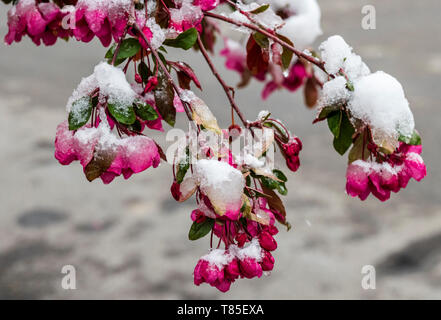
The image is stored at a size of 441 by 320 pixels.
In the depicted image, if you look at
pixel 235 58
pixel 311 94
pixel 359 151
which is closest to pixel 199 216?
pixel 359 151

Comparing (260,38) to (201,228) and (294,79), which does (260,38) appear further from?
(294,79)

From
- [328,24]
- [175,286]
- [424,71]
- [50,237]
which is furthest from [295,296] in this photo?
[328,24]

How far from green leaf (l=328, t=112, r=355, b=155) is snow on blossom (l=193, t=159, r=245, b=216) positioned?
179 millimetres

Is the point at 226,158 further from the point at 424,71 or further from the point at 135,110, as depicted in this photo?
the point at 424,71

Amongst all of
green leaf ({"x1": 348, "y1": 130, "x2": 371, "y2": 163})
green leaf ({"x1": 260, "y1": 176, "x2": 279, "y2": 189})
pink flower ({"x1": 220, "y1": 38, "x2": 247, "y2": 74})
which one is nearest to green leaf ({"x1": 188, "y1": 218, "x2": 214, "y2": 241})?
green leaf ({"x1": 260, "y1": 176, "x2": 279, "y2": 189})

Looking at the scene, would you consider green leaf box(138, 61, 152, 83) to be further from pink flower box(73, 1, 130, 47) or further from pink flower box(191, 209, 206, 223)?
pink flower box(191, 209, 206, 223)

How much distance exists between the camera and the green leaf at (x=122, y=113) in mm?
596

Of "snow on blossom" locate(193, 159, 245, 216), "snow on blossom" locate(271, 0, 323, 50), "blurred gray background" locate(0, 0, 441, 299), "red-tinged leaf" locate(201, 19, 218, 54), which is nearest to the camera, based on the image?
"snow on blossom" locate(193, 159, 245, 216)

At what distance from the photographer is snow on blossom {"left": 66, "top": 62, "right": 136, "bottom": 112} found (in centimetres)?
60

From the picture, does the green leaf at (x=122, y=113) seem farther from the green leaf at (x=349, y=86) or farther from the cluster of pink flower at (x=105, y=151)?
the green leaf at (x=349, y=86)

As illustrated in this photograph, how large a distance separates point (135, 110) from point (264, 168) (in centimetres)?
17

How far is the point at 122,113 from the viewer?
1.97ft

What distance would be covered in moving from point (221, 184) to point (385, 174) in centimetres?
24

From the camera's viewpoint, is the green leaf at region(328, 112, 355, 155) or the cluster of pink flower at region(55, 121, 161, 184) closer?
the cluster of pink flower at region(55, 121, 161, 184)
